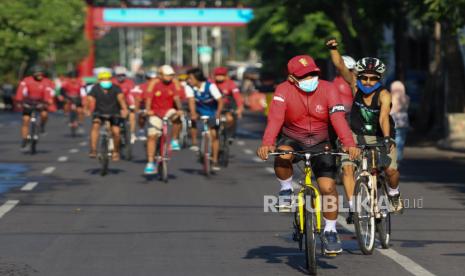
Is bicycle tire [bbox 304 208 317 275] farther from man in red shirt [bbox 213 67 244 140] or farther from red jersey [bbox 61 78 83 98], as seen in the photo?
red jersey [bbox 61 78 83 98]

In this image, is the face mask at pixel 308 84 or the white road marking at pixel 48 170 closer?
the face mask at pixel 308 84

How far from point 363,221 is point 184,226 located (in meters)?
2.90

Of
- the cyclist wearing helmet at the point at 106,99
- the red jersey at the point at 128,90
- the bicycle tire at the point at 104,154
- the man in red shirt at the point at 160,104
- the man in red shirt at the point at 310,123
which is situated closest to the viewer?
the man in red shirt at the point at 310,123

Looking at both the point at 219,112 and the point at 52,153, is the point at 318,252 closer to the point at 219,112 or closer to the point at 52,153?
the point at 219,112

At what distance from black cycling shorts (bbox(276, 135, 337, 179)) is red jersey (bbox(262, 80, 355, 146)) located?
0.11 ft

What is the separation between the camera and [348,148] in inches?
404

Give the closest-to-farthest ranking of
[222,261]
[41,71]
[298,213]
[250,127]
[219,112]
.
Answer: [298,213] → [222,261] → [219,112] → [41,71] → [250,127]

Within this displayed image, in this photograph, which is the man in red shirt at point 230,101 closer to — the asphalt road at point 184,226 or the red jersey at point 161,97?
the asphalt road at point 184,226

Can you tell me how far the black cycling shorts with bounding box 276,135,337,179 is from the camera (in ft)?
34.2

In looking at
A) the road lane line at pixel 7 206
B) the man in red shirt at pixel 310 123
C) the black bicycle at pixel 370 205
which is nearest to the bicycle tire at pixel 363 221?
the black bicycle at pixel 370 205

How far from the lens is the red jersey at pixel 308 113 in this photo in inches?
406

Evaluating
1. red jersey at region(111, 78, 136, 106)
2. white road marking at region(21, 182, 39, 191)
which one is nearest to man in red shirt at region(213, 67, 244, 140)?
red jersey at region(111, 78, 136, 106)

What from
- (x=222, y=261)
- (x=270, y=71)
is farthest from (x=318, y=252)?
(x=270, y=71)

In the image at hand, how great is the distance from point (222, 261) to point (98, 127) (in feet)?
42.4
